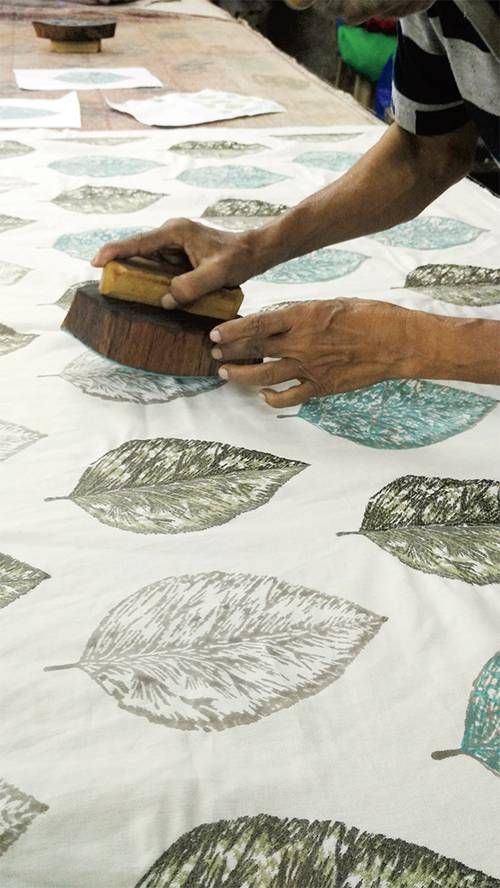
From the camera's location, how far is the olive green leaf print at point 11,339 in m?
0.99

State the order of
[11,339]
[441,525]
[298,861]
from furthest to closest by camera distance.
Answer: [11,339] → [441,525] → [298,861]

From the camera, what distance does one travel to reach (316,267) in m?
1.25

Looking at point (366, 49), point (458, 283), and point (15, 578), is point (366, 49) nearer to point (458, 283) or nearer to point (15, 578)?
point (458, 283)

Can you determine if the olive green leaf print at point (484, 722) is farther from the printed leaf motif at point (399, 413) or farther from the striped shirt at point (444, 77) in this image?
the striped shirt at point (444, 77)

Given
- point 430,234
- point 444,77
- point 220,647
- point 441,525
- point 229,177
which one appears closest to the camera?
point 220,647

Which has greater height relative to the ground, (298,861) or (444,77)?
(444,77)

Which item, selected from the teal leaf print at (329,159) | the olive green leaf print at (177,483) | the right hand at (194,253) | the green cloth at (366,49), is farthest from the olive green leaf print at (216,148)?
the green cloth at (366,49)

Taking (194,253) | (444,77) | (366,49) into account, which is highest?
(444,77)

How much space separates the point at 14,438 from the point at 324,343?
289mm

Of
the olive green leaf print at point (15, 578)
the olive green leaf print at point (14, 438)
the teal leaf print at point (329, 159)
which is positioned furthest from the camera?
the teal leaf print at point (329, 159)

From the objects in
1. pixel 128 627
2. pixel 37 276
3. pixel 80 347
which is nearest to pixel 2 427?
pixel 80 347

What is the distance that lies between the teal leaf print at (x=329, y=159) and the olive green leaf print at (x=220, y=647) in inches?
47.5

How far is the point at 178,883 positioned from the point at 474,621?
260 millimetres

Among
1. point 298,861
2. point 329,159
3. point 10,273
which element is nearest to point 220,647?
point 298,861
